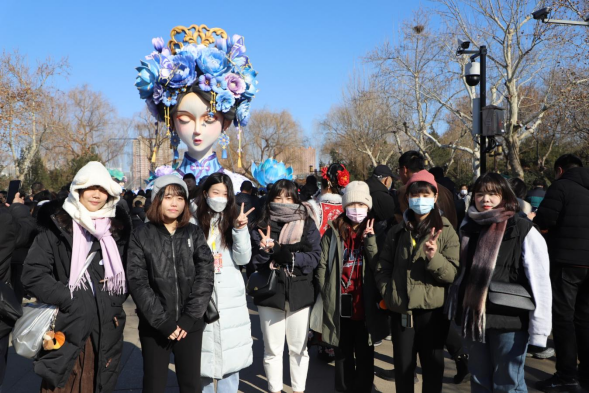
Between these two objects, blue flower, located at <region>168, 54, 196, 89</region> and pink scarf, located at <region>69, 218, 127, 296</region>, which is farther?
blue flower, located at <region>168, 54, 196, 89</region>

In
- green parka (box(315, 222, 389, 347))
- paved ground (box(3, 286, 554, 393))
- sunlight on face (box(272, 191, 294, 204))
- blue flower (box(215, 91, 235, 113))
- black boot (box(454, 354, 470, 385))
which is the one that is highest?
blue flower (box(215, 91, 235, 113))

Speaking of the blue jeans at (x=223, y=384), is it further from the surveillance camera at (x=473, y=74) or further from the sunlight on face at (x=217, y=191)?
the surveillance camera at (x=473, y=74)

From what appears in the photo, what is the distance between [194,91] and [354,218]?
372cm

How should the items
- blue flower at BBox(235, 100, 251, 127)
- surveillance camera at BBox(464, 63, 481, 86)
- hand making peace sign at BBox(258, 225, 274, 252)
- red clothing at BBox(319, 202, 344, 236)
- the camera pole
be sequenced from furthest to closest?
surveillance camera at BBox(464, 63, 481, 86)
the camera pole
blue flower at BBox(235, 100, 251, 127)
red clothing at BBox(319, 202, 344, 236)
hand making peace sign at BBox(258, 225, 274, 252)

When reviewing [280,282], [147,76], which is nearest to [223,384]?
[280,282]

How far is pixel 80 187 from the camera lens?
3.05 metres

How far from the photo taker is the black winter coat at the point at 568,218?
426 cm

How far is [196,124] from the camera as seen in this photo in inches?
265

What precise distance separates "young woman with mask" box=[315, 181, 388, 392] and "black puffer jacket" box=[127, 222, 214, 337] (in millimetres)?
995

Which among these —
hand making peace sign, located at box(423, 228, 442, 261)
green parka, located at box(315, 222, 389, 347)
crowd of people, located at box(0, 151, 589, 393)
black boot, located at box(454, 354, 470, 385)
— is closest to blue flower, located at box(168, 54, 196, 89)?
crowd of people, located at box(0, 151, 589, 393)

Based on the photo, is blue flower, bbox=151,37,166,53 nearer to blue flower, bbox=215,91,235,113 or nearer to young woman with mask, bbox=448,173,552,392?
blue flower, bbox=215,91,235,113

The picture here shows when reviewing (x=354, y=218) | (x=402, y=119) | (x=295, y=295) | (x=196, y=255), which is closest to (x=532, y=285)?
(x=354, y=218)

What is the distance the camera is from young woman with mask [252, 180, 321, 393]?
3.73 metres

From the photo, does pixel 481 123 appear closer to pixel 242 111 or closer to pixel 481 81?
pixel 481 81
